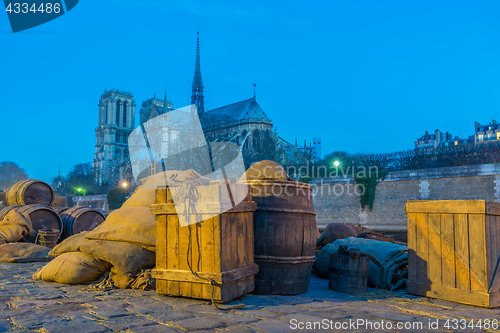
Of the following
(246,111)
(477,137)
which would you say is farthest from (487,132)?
(246,111)

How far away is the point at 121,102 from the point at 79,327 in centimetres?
8336

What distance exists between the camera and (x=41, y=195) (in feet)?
33.2

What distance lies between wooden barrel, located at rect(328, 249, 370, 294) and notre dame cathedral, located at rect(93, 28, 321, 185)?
30.7m

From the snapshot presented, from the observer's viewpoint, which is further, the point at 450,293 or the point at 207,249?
the point at 450,293

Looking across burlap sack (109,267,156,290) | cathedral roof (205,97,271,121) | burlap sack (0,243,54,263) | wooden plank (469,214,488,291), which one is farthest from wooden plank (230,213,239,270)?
cathedral roof (205,97,271,121)

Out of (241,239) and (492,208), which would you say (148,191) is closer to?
(241,239)

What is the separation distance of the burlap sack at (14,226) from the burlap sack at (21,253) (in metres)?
0.42

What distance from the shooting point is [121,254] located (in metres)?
4.19

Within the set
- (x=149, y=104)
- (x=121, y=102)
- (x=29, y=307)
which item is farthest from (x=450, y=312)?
(x=121, y=102)

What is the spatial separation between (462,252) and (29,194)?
32.5 ft

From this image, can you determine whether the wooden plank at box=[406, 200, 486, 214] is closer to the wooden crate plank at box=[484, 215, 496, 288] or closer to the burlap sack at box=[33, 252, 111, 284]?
the wooden crate plank at box=[484, 215, 496, 288]

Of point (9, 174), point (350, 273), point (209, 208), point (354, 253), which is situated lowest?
point (350, 273)

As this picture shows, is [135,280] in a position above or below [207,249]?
below

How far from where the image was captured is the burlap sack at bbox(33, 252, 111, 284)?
4371 millimetres
